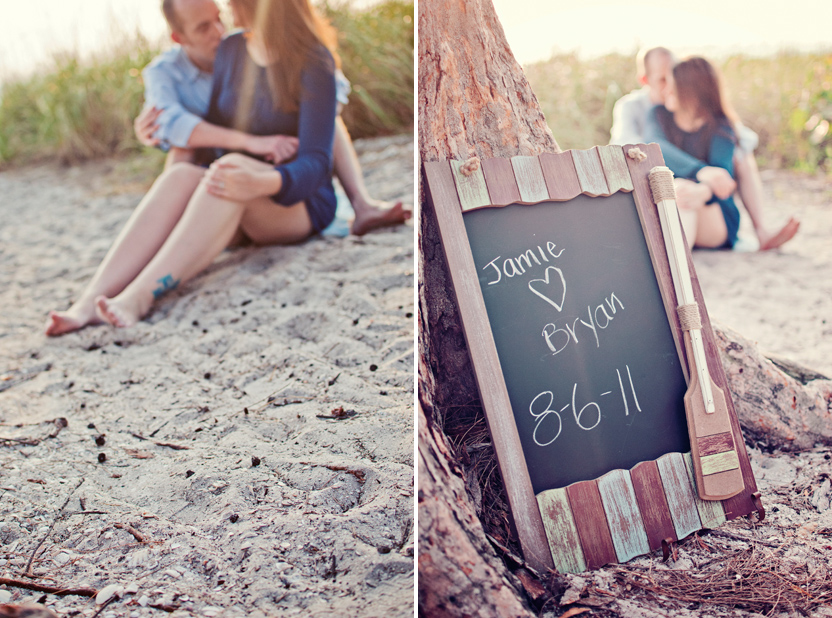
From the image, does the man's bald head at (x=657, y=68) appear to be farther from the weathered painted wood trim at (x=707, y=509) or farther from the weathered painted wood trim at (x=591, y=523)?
the weathered painted wood trim at (x=591, y=523)

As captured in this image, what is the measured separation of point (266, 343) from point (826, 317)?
2.45 m

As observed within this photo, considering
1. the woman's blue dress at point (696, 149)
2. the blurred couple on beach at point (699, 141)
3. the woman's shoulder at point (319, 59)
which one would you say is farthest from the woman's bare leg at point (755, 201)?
the woman's shoulder at point (319, 59)

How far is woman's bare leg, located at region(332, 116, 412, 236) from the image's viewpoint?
3.06m

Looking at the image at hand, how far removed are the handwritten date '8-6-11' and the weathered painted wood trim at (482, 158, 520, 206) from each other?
41 centimetres

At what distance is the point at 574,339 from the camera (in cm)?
120

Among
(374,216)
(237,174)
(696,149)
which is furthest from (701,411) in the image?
(696,149)

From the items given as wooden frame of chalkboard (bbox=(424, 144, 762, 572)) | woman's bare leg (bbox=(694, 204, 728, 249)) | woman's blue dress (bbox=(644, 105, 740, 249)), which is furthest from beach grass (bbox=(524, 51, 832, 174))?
wooden frame of chalkboard (bbox=(424, 144, 762, 572))

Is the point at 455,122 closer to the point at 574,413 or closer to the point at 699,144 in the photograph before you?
the point at 574,413

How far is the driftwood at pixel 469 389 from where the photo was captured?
95 centimetres

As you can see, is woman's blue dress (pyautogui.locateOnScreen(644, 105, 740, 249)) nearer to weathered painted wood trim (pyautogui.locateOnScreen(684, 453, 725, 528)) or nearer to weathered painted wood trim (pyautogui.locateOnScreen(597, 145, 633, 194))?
weathered painted wood trim (pyautogui.locateOnScreen(597, 145, 633, 194))

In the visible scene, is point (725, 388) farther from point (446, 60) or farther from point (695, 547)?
point (446, 60)

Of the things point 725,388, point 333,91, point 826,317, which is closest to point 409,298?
point 333,91

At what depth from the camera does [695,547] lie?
1.17 meters

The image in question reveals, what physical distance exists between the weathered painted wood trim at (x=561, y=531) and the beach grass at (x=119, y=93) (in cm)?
425
